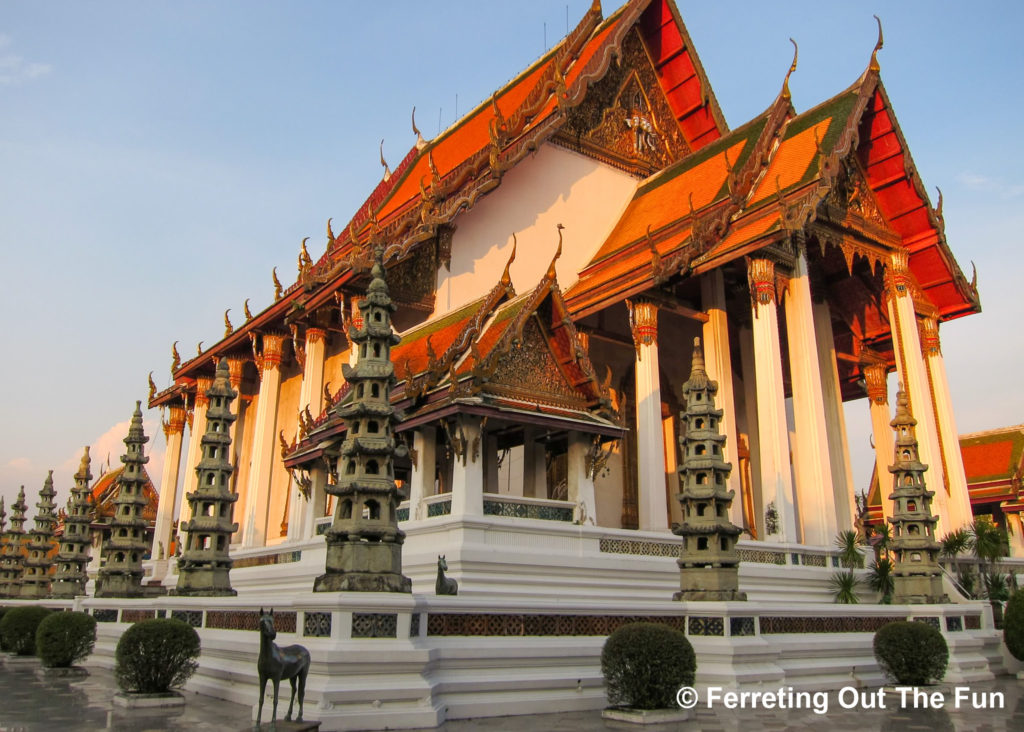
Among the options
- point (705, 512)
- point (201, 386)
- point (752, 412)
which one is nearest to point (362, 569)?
point (705, 512)

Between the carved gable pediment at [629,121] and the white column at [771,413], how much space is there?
5.44 m

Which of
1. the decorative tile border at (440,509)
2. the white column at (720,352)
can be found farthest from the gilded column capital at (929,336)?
the decorative tile border at (440,509)

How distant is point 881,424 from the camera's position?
18.7 m

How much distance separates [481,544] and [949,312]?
1252 centimetres

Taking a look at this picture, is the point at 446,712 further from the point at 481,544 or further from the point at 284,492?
the point at 284,492

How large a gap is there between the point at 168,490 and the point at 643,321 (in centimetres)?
1486

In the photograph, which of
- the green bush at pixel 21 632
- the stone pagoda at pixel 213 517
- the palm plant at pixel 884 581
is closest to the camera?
the stone pagoda at pixel 213 517

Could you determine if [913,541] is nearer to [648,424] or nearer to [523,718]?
[648,424]

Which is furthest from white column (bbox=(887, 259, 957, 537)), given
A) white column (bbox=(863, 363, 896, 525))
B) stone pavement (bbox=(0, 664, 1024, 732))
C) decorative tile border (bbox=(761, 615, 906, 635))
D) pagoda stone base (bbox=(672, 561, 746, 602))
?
pagoda stone base (bbox=(672, 561, 746, 602))

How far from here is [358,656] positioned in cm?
571

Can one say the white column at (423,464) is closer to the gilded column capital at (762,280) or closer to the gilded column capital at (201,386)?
the gilded column capital at (762,280)

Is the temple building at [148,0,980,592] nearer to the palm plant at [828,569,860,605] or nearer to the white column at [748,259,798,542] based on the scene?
the white column at [748,259,798,542]

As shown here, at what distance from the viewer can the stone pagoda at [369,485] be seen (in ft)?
20.7

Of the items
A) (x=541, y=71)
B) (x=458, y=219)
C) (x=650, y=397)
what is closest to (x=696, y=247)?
(x=650, y=397)
